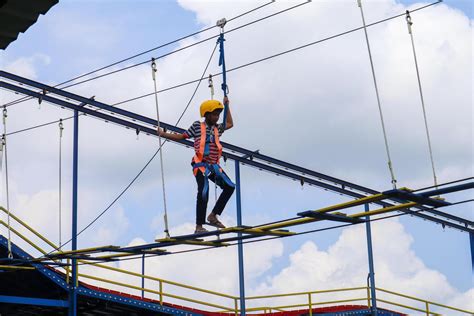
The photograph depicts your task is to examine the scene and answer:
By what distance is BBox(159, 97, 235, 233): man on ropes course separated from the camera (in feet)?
42.6

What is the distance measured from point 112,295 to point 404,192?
12570 millimetres

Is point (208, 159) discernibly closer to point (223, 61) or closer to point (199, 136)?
point (199, 136)

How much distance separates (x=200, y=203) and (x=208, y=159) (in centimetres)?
70

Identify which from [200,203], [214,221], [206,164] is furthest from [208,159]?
[214,221]

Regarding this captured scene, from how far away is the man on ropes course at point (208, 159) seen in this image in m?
13.0

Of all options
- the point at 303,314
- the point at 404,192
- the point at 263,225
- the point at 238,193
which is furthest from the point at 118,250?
the point at 303,314

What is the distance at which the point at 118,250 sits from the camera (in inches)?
600

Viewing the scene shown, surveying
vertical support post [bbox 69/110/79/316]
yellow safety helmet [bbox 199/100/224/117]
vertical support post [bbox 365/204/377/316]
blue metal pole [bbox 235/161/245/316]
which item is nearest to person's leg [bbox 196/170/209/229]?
yellow safety helmet [bbox 199/100/224/117]

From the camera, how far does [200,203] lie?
42.9 feet

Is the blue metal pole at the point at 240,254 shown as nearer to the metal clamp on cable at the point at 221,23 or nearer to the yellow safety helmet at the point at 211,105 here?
the metal clamp on cable at the point at 221,23

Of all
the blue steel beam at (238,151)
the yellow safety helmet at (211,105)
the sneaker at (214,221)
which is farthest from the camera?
the blue steel beam at (238,151)

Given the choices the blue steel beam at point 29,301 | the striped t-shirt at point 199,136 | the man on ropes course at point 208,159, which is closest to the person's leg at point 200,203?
the man on ropes course at point 208,159

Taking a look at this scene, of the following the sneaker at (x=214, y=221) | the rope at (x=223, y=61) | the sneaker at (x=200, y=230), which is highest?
the rope at (x=223, y=61)

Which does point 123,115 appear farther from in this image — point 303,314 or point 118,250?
point 303,314
